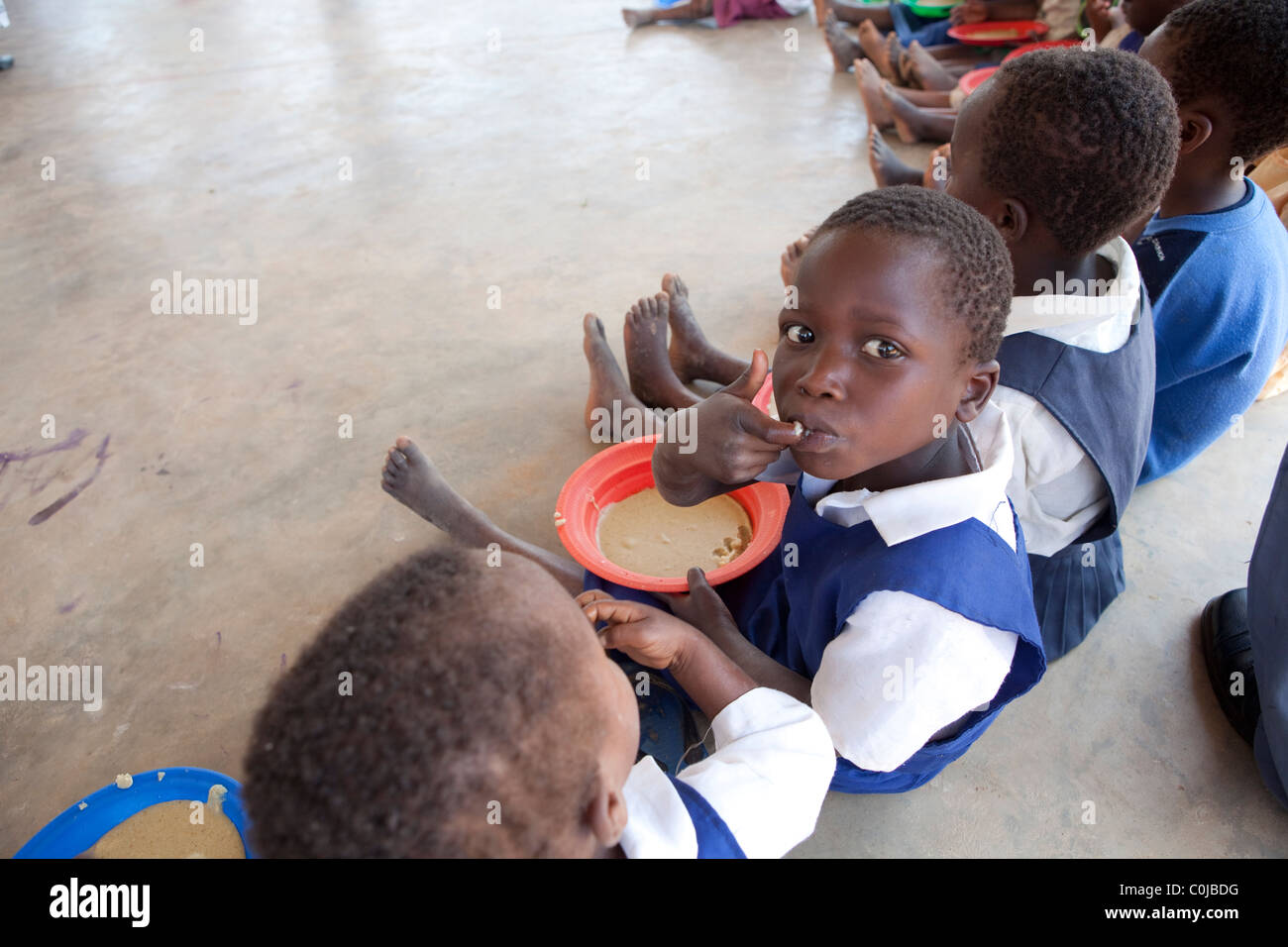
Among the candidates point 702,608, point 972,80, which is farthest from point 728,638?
point 972,80

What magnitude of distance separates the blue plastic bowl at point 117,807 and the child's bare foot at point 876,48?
3.80m

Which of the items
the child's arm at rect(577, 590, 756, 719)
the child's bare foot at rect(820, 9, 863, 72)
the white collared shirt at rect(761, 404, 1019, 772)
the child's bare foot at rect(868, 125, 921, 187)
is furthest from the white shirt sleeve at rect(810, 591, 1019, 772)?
the child's bare foot at rect(820, 9, 863, 72)

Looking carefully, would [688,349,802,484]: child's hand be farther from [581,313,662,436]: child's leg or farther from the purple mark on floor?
the purple mark on floor

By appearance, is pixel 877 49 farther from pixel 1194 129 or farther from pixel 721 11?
pixel 1194 129

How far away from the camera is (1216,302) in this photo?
1572 millimetres

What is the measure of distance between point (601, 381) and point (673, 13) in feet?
12.4

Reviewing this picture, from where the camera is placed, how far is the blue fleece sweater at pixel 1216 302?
1561 mm

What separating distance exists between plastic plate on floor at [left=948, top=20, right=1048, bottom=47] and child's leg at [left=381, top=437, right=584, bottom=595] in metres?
3.07

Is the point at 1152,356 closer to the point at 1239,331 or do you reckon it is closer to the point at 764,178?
the point at 1239,331

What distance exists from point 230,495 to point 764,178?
217 cm

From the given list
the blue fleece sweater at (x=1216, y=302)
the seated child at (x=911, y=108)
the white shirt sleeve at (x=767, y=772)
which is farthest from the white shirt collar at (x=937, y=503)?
the seated child at (x=911, y=108)
